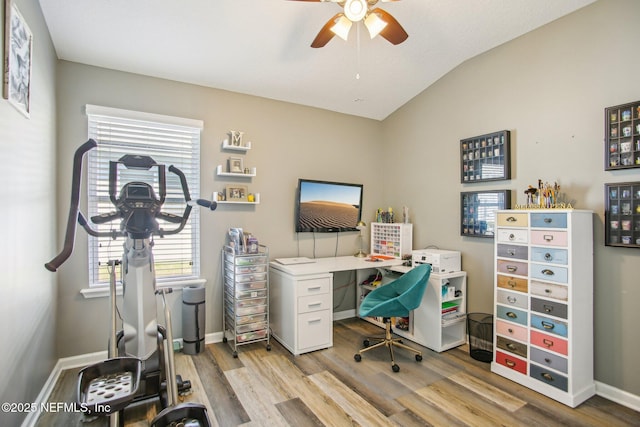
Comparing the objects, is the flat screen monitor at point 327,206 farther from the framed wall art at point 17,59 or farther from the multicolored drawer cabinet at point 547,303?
the framed wall art at point 17,59

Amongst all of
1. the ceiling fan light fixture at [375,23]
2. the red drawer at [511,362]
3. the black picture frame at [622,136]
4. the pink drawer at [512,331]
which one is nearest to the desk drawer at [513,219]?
the black picture frame at [622,136]

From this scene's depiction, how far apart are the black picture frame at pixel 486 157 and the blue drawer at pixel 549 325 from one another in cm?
120

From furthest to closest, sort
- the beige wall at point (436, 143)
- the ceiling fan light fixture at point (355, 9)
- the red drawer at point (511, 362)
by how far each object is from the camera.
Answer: the red drawer at point (511, 362)
the beige wall at point (436, 143)
the ceiling fan light fixture at point (355, 9)

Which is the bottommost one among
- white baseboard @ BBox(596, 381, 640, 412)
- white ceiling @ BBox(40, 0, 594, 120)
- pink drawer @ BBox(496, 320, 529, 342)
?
white baseboard @ BBox(596, 381, 640, 412)

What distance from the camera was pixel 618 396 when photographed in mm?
2271

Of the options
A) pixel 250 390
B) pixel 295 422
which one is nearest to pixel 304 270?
pixel 250 390

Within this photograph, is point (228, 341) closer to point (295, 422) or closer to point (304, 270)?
point (304, 270)

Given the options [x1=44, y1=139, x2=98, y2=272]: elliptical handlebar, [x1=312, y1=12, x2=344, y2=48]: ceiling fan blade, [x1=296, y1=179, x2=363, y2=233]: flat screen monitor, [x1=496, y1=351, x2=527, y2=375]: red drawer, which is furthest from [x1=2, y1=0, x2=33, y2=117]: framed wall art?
[x1=496, y1=351, x2=527, y2=375]: red drawer

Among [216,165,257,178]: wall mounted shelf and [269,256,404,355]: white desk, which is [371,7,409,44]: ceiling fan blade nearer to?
[216,165,257,178]: wall mounted shelf

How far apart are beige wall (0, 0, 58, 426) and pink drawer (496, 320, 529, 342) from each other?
3142mm

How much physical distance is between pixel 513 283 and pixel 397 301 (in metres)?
0.91

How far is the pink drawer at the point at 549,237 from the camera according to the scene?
2.27m

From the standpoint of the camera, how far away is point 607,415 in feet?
6.98

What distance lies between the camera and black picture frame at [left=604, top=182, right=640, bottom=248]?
2.17m
